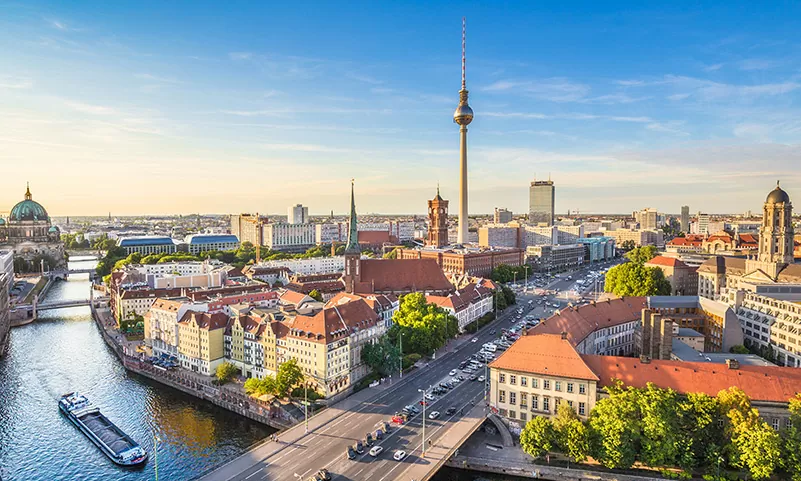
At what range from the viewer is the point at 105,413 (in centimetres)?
5700

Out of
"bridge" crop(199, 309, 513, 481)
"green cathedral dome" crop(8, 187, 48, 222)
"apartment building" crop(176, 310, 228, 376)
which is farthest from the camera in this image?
"green cathedral dome" crop(8, 187, 48, 222)

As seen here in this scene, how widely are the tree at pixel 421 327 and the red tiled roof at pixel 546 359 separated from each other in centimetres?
2243

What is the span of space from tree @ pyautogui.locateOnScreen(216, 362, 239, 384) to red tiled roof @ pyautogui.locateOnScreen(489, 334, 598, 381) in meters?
34.0

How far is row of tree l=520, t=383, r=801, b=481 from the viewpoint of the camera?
37.2 metres

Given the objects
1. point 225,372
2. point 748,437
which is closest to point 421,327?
point 225,372

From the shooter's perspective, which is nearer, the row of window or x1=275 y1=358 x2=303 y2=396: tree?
the row of window

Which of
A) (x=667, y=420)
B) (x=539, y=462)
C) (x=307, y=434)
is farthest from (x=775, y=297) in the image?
(x=307, y=434)

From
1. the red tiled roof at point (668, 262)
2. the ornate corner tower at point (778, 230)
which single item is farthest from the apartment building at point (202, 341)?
the ornate corner tower at point (778, 230)

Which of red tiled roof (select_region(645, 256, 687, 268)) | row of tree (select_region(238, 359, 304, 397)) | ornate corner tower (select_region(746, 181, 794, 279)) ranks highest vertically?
ornate corner tower (select_region(746, 181, 794, 279))

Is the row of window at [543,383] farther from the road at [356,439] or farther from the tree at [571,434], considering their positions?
the road at [356,439]

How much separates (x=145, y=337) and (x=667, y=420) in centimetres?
7450

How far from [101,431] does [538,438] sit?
42.5 meters

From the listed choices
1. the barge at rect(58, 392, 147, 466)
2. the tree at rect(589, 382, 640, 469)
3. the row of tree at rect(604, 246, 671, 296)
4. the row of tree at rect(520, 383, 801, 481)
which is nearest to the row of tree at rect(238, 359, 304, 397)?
the barge at rect(58, 392, 147, 466)

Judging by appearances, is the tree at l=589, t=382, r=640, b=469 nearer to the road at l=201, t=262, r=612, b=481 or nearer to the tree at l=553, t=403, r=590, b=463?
the tree at l=553, t=403, r=590, b=463
